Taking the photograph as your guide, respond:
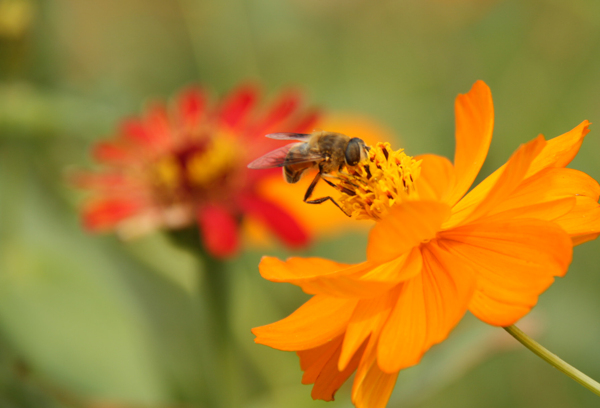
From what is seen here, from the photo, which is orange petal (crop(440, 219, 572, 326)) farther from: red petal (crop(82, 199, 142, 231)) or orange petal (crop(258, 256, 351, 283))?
red petal (crop(82, 199, 142, 231))

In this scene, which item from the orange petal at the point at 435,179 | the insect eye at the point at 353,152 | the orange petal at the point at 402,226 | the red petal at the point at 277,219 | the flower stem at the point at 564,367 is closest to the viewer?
the flower stem at the point at 564,367

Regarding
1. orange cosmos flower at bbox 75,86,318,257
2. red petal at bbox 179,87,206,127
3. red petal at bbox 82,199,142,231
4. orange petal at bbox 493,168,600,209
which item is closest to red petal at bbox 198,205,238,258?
orange cosmos flower at bbox 75,86,318,257

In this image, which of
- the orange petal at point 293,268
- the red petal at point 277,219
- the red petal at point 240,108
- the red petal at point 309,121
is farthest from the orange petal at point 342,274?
the red petal at point 240,108

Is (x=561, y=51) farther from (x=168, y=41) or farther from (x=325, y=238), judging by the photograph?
(x=168, y=41)

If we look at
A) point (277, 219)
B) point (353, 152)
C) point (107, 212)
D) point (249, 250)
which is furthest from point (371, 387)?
point (249, 250)

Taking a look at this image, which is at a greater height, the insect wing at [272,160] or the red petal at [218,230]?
the insect wing at [272,160]

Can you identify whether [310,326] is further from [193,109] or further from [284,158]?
[193,109]

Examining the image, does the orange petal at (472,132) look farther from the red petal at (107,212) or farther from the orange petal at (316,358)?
the red petal at (107,212)
